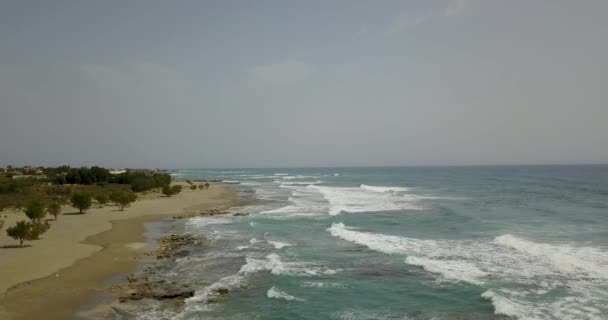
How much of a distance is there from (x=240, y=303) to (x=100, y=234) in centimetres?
1888

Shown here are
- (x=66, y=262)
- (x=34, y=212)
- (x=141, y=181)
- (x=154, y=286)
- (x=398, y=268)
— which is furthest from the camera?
(x=141, y=181)

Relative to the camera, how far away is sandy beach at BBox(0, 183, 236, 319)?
639 inches

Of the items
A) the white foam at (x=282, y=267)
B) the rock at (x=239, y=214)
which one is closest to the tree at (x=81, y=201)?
the rock at (x=239, y=214)

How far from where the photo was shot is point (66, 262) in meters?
22.6

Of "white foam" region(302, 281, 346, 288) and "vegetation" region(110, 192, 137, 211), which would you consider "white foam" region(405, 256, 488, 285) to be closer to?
"white foam" region(302, 281, 346, 288)

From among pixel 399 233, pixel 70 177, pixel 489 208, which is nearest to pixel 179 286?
pixel 399 233

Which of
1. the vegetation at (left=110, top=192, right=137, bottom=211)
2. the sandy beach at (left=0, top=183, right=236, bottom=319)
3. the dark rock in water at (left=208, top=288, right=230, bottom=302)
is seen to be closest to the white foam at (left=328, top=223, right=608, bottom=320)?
the dark rock in water at (left=208, top=288, right=230, bottom=302)

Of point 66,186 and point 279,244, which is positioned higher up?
point 66,186

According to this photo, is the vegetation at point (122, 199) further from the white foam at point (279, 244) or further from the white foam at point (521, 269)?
the white foam at point (521, 269)

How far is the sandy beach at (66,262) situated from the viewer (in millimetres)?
16234

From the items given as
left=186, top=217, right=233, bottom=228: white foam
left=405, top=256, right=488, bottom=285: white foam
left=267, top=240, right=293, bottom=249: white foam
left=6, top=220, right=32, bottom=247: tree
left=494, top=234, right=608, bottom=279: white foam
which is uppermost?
left=6, top=220, right=32, bottom=247: tree

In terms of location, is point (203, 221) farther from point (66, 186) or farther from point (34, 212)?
point (66, 186)

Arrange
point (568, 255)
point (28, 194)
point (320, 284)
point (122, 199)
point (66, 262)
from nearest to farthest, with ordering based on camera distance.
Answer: point (320, 284) < point (66, 262) < point (568, 255) < point (122, 199) < point (28, 194)

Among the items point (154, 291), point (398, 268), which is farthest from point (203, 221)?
point (398, 268)
